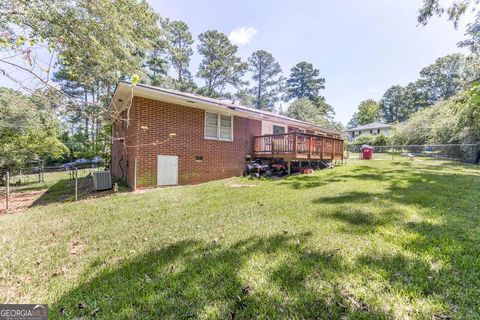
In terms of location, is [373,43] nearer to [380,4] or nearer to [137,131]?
[380,4]

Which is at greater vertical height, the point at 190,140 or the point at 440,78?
the point at 440,78

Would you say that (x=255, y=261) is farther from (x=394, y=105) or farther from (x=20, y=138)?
(x=394, y=105)

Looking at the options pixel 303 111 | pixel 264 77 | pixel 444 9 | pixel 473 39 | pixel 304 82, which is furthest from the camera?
pixel 304 82

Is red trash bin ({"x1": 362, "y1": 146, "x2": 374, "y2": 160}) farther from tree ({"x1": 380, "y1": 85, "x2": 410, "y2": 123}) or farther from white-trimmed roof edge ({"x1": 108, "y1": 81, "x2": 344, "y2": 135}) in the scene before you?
tree ({"x1": 380, "y1": 85, "x2": 410, "y2": 123})

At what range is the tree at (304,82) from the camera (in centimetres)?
4338

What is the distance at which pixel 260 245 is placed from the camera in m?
3.12

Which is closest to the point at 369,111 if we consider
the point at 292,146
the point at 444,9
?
the point at 444,9

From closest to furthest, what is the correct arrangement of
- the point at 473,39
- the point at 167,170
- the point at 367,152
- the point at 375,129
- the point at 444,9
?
the point at 167,170 < the point at 444,9 < the point at 473,39 < the point at 367,152 < the point at 375,129

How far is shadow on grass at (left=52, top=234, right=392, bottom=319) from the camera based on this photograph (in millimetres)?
1866

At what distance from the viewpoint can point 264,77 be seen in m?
38.4

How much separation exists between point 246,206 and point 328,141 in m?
9.70

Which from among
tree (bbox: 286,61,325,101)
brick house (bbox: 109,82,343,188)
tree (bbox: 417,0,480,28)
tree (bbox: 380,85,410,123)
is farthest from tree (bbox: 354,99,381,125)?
brick house (bbox: 109,82,343,188)

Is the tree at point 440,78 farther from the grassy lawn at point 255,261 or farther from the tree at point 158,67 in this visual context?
the grassy lawn at point 255,261

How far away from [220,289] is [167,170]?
23.8 ft
